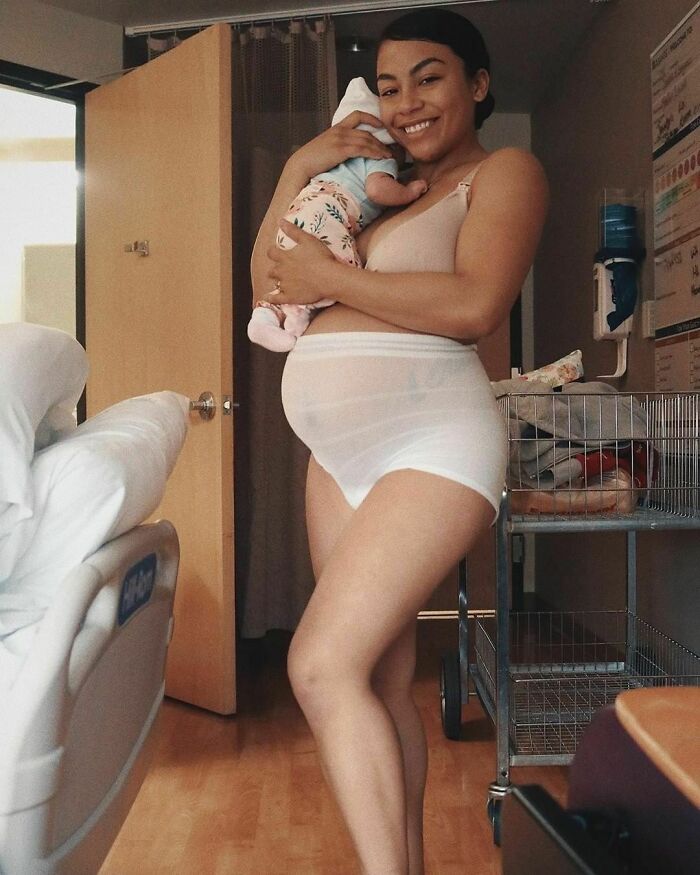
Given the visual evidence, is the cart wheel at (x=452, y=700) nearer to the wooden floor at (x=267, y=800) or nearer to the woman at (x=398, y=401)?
the wooden floor at (x=267, y=800)

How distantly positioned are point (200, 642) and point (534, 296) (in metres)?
2.75

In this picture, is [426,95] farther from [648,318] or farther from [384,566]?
[648,318]

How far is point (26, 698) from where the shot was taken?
100cm

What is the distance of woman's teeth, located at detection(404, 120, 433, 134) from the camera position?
134cm

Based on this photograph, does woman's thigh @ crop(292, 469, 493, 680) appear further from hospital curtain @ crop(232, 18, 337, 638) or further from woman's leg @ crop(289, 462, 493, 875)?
hospital curtain @ crop(232, 18, 337, 638)

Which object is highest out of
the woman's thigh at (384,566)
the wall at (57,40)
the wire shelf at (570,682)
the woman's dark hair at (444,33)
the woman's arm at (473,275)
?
the wall at (57,40)

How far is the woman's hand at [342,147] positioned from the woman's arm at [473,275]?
18cm

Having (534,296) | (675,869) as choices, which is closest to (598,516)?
(675,869)

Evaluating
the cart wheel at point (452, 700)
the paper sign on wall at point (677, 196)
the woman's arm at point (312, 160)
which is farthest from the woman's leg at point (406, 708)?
the paper sign on wall at point (677, 196)

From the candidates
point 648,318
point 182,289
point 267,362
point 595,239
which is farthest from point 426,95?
point 595,239

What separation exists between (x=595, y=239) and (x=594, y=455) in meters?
1.82

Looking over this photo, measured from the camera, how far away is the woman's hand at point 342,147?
4.41ft

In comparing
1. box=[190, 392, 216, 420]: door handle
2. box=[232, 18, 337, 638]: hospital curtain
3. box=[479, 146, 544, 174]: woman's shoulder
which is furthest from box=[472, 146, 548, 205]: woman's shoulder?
box=[232, 18, 337, 638]: hospital curtain

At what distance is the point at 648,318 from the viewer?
2.93 m
